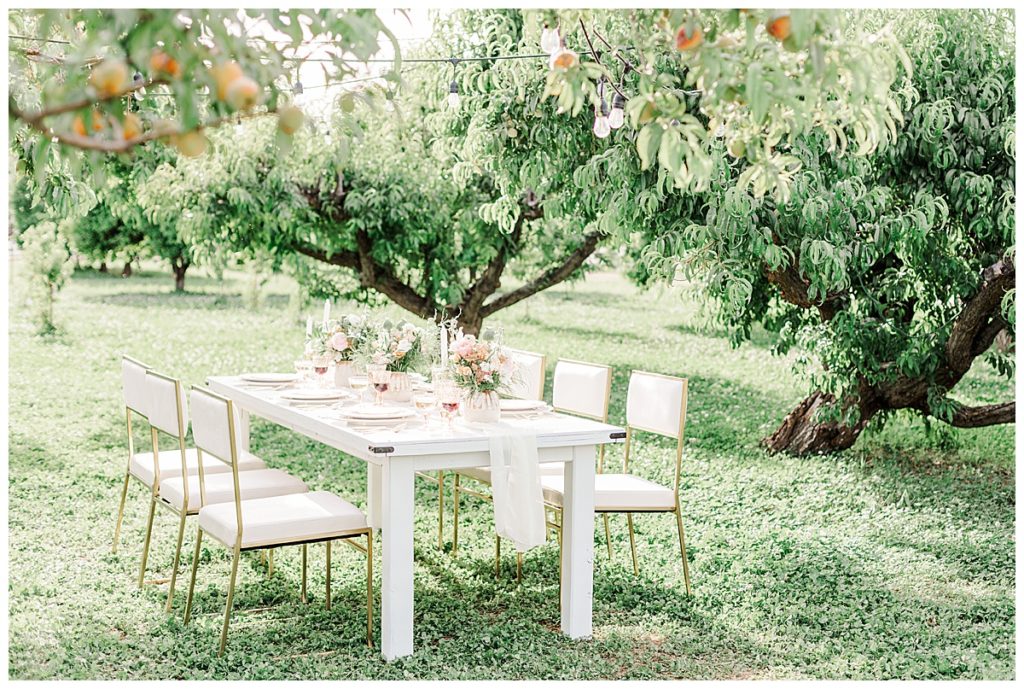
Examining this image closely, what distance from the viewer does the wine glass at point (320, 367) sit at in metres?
5.14

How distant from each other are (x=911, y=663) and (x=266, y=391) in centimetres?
283

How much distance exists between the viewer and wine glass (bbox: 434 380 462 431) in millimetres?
4223

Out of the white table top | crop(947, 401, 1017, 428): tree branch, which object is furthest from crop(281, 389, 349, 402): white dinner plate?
crop(947, 401, 1017, 428): tree branch

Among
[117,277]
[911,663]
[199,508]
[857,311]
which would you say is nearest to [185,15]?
[199,508]

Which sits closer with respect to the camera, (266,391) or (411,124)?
(266,391)

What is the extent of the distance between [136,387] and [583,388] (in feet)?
6.32

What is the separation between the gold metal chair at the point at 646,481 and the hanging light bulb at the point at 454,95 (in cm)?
154

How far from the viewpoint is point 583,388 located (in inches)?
204

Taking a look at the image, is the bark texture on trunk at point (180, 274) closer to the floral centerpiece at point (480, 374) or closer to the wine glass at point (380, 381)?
the wine glass at point (380, 381)

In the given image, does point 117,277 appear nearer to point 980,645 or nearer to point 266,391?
point 266,391

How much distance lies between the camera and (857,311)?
623 centimetres

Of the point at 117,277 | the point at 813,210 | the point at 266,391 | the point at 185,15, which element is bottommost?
the point at 117,277

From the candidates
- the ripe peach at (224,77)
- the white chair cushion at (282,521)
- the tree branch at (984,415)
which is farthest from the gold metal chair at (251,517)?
the tree branch at (984,415)

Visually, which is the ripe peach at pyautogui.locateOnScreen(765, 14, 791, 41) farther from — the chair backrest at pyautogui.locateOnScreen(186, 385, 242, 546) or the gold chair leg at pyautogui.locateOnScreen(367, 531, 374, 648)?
the gold chair leg at pyautogui.locateOnScreen(367, 531, 374, 648)
